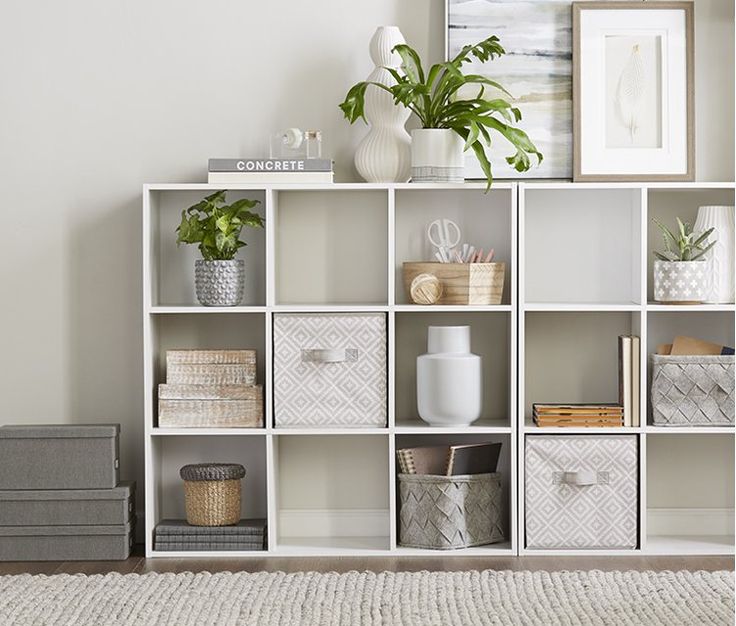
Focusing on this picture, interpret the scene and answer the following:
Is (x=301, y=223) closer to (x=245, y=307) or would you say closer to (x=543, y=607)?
(x=245, y=307)

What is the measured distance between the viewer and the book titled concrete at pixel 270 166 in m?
3.29

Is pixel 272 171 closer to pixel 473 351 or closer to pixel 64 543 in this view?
pixel 473 351

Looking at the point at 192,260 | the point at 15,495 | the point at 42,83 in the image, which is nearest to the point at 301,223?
the point at 192,260

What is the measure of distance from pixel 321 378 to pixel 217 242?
531 millimetres

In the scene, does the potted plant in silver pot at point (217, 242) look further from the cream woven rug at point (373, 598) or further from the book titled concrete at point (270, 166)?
the cream woven rug at point (373, 598)

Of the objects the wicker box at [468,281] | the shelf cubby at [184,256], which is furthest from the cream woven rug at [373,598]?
the shelf cubby at [184,256]

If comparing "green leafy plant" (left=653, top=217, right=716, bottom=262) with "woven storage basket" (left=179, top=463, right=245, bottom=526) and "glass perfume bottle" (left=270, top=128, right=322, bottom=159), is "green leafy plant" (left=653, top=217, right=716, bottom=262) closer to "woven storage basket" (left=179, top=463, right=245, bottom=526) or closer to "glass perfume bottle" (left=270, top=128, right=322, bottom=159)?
"glass perfume bottle" (left=270, top=128, right=322, bottom=159)

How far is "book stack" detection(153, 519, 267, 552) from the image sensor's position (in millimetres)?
3322

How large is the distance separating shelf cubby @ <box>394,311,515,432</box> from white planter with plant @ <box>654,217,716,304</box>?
541 millimetres

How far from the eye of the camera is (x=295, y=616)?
2732 mm

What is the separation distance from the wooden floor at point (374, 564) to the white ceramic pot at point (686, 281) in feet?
2.64

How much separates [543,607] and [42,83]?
228cm

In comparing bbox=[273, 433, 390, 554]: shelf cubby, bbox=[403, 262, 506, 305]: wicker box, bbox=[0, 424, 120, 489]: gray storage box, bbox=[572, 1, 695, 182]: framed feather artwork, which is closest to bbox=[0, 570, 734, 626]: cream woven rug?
bbox=[0, 424, 120, 489]: gray storage box

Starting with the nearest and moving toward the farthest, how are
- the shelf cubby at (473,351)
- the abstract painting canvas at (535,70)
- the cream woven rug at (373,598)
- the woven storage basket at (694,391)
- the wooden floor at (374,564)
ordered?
the cream woven rug at (373,598) → the wooden floor at (374,564) → the woven storage basket at (694,391) → the abstract painting canvas at (535,70) → the shelf cubby at (473,351)
